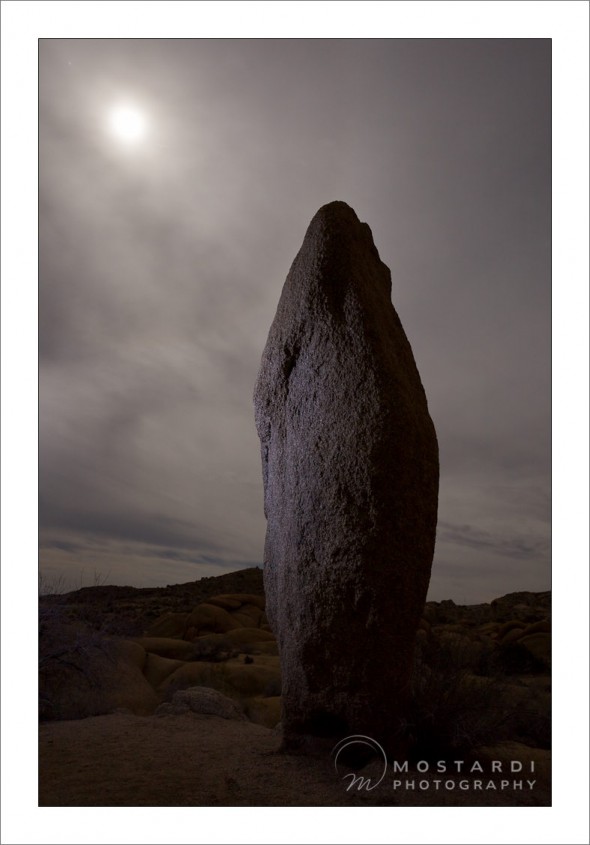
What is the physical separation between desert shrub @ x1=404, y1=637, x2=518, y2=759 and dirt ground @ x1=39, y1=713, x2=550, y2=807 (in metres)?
0.34

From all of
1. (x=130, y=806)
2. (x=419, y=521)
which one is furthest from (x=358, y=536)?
(x=130, y=806)

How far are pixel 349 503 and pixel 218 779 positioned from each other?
1.75 m

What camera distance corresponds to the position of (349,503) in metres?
3.93

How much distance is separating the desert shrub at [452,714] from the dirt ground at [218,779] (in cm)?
34

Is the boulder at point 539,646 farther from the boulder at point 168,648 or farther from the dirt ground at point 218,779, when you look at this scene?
the dirt ground at point 218,779

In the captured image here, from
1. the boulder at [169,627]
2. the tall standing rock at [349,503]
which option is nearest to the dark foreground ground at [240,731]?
the tall standing rock at [349,503]

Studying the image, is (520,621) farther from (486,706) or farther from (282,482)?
(282,482)

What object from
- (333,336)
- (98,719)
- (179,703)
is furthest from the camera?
(179,703)

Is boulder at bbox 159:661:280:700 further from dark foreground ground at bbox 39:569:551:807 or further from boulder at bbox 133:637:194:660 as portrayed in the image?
boulder at bbox 133:637:194:660

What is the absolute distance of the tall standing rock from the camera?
385cm

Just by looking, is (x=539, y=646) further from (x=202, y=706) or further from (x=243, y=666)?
(x=202, y=706)

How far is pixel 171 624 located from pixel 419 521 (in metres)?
9.04

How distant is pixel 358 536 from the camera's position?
12.6 ft

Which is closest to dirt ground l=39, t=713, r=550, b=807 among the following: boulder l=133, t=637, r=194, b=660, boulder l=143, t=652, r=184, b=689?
boulder l=143, t=652, r=184, b=689
